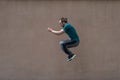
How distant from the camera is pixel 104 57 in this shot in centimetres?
1565

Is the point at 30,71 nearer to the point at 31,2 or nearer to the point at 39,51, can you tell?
the point at 39,51

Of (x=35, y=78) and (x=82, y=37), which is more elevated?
(x=82, y=37)

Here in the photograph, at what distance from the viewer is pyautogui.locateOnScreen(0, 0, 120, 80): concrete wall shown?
15.3m

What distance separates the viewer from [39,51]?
15.4m

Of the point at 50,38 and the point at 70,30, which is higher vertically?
the point at 70,30

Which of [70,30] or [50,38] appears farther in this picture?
[50,38]

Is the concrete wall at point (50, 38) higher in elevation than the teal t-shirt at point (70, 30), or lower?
lower

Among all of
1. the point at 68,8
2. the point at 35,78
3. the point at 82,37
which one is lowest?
the point at 35,78

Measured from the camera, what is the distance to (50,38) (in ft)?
50.4

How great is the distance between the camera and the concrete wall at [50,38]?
15344 millimetres

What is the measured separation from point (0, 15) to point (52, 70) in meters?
2.64

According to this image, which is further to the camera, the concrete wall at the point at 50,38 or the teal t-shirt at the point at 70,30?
the concrete wall at the point at 50,38

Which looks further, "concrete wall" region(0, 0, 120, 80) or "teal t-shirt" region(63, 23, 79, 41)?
"concrete wall" region(0, 0, 120, 80)

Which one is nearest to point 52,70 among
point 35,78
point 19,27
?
point 35,78
